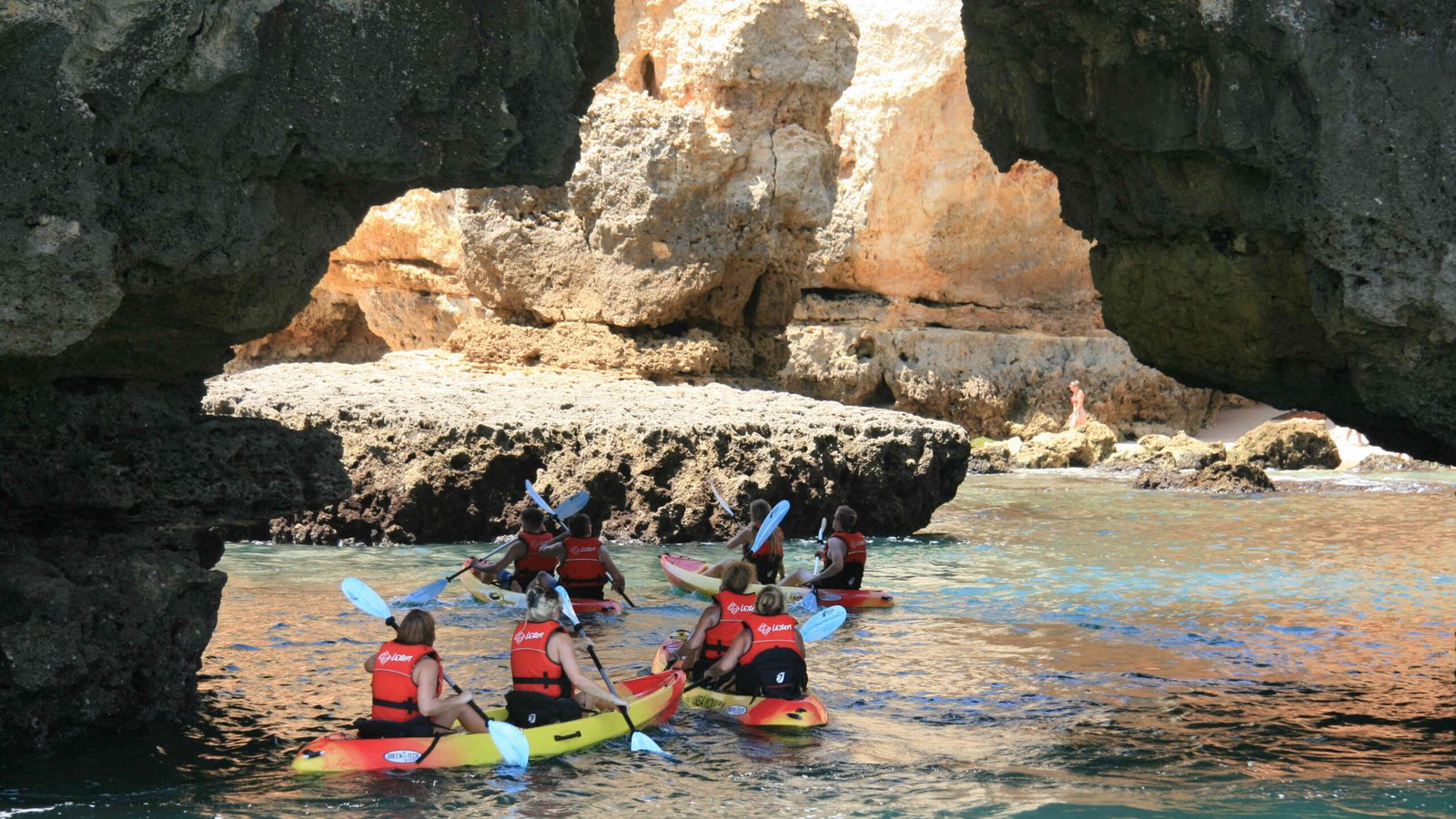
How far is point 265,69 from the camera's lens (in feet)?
21.9

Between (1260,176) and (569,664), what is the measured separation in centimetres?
453

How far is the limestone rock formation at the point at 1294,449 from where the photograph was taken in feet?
96.0

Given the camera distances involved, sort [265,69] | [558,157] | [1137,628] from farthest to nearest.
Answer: [1137,628]
[558,157]
[265,69]

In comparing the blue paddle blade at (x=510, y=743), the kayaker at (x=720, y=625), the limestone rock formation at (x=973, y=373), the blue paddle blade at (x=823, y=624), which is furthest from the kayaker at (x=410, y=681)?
the limestone rock formation at (x=973, y=373)

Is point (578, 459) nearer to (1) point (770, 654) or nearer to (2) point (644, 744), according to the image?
(1) point (770, 654)

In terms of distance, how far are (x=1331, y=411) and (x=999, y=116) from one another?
8.62 feet

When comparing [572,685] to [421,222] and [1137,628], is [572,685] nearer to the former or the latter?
[1137,628]

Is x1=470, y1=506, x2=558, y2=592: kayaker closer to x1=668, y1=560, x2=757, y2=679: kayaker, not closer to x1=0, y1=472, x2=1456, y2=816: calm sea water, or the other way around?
x1=0, y1=472, x2=1456, y2=816: calm sea water

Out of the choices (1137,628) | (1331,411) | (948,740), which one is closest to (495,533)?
(1137,628)

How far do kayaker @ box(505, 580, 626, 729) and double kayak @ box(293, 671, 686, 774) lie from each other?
107 mm

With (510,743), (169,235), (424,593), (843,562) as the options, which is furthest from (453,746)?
(843,562)

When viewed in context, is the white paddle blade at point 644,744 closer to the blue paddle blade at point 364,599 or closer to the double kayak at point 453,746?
the double kayak at point 453,746

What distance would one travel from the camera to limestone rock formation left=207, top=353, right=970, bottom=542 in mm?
16094

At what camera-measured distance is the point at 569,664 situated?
834cm
